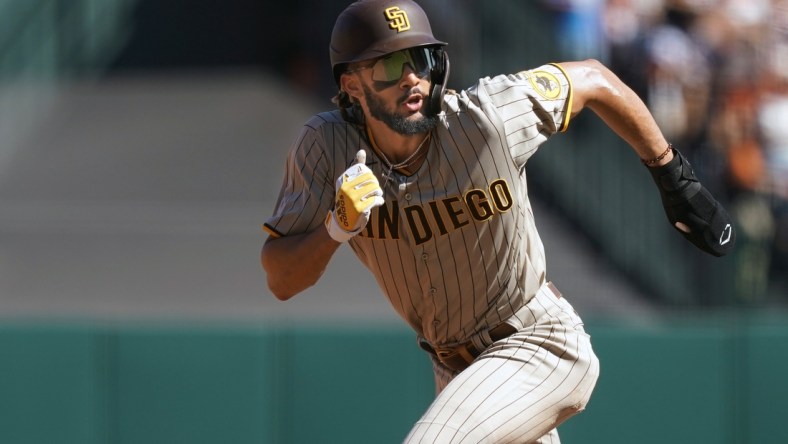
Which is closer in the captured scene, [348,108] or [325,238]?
[325,238]

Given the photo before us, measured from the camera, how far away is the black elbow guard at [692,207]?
3932mm

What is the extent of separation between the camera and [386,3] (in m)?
3.71

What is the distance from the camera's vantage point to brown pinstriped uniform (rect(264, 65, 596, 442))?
372 centimetres

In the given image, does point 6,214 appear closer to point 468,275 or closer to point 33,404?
point 33,404

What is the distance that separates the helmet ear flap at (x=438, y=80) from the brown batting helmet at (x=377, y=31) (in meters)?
0.06

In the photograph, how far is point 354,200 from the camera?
3.34 m

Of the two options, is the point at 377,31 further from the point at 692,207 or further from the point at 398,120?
the point at 692,207

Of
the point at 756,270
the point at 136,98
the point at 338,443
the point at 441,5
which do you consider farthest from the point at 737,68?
the point at 136,98

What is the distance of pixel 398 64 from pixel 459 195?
43 cm

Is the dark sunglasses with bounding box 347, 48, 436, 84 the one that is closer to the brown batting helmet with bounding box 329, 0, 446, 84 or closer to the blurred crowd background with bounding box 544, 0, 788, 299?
the brown batting helmet with bounding box 329, 0, 446, 84

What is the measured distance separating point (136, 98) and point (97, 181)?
4.94ft

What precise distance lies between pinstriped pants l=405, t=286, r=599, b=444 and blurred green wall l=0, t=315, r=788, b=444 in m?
2.36

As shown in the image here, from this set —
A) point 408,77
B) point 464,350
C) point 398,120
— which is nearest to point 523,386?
point 464,350

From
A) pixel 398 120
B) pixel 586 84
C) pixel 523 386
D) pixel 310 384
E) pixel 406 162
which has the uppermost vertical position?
pixel 586 84
